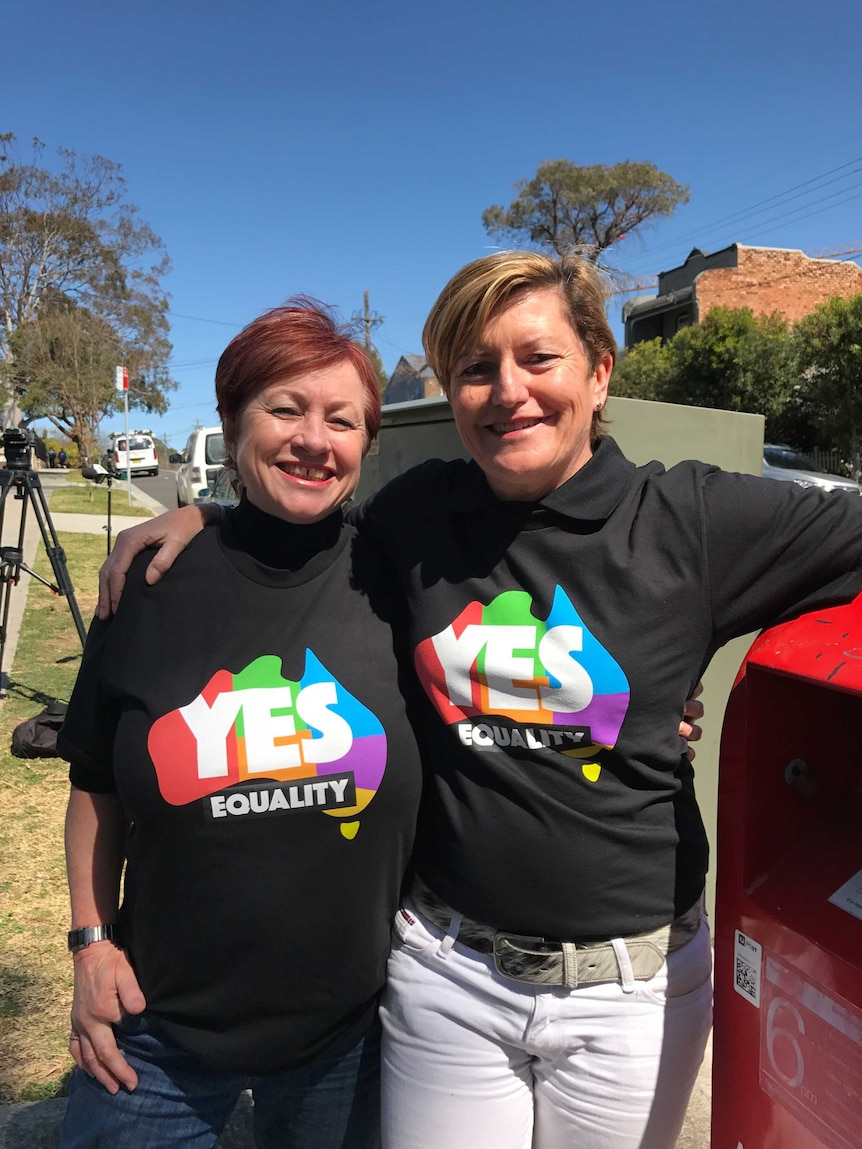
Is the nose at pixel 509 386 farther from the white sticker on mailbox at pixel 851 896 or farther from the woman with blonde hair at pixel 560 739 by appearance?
the white sticker on mailbox at pixel 851 896

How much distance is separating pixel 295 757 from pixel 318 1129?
2.24 feet

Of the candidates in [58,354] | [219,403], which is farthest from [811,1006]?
[58,354]

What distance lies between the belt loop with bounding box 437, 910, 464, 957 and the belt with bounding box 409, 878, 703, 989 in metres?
0.04

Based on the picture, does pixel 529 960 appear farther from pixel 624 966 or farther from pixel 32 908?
pixel 32 908

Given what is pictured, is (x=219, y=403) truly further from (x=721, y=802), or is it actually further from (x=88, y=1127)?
(x=88, y=1127)

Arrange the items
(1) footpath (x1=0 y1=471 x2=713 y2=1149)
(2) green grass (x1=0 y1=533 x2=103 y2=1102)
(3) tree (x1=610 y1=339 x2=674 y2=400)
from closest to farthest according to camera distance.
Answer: (1) footpath (x1=0 y1=471 x2=713 y2=1149) < (2) green grass (x1=0 y1=533 x2=103 y2=1102) < (3) tree (x1=610 y1=339 x2=674 y2=400)

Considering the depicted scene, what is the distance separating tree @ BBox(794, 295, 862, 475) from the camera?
709 inches

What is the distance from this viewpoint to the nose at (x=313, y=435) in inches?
57.9

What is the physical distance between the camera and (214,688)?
1382 mm

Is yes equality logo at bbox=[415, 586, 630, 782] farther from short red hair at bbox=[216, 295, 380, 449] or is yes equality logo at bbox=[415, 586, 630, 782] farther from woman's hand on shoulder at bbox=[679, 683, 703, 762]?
short red hair at bbox=[216, 295, 380, 449]

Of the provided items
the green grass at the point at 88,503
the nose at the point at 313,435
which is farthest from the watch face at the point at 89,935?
the green grass at the point at 88,503

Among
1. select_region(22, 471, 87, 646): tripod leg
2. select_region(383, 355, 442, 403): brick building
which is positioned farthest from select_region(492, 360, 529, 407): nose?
select_region(383, 355, 442, 403): brick building

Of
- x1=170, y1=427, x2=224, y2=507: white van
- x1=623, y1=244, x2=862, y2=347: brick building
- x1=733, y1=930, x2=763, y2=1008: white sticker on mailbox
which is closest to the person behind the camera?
x1=733, y1=930, x2=763, y2=1008: white sticker on mailbox

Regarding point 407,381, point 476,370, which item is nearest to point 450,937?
point 476,370
